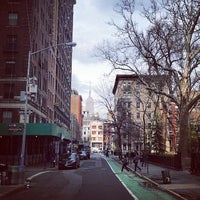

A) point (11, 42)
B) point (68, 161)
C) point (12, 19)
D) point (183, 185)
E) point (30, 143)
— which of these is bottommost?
point (183, 185)

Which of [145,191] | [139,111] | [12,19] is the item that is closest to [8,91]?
[12,19]

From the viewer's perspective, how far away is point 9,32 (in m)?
45.9

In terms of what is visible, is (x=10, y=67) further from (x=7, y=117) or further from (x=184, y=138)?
(x=184, y=138)

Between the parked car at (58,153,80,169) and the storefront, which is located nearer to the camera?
the parked car at (58,153,80,169)

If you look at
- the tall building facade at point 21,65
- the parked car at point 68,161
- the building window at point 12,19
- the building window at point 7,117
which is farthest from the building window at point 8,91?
the parked car at point 68,161

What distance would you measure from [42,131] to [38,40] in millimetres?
14856

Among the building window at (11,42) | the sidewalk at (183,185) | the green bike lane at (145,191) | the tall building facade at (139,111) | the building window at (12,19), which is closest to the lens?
the green bike lane at (145,191)

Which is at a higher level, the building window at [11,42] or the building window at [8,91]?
the building window at [11,42]

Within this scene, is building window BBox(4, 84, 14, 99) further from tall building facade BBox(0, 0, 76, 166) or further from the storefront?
the storefront

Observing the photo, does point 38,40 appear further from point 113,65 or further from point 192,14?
point 192,14

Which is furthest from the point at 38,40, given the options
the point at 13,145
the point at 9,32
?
the point at 13,145

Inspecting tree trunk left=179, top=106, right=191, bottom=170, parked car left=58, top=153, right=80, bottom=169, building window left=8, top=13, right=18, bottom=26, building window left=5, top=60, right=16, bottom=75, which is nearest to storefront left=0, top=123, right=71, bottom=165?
parked car left=58, top=153, right=80, bottom=169

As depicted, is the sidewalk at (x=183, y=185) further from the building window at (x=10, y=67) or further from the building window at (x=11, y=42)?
the building window at (x=11, y=42)

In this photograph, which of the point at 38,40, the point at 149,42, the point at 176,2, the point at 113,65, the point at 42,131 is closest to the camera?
the point at 176,2
